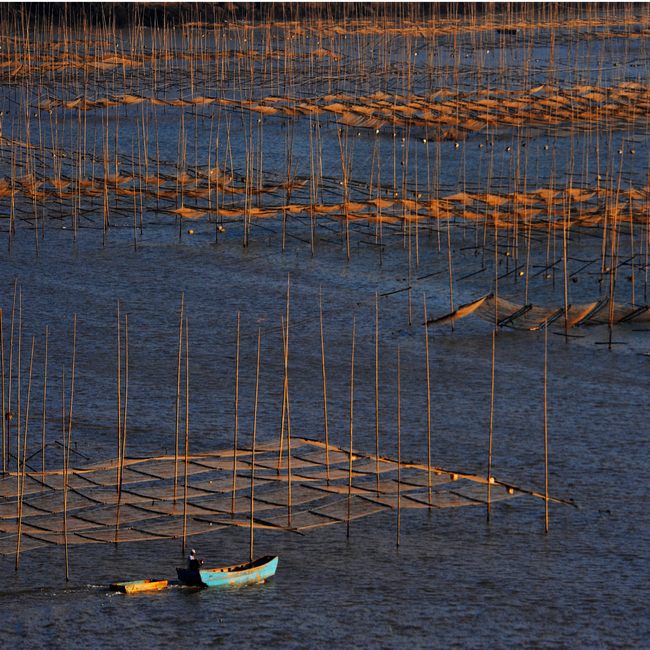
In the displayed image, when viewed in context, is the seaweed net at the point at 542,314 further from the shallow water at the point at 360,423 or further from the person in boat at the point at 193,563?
the person in boat at the point at 193,563

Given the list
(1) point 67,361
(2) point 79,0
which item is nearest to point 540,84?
(2) point 79,0

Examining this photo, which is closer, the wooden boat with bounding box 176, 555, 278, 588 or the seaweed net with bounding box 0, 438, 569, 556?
the wooden boat with bounding box 176, 555, 278, 588

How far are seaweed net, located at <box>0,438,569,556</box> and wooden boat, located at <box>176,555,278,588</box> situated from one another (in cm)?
76

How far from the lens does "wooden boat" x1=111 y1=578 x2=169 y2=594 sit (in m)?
11.2

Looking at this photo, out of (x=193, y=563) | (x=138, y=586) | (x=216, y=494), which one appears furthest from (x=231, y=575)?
(x=216, y=494)

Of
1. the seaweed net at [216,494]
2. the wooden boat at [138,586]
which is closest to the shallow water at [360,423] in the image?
the wooden boat at [138,586]

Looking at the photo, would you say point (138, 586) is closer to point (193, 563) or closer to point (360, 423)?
point (193, 563)

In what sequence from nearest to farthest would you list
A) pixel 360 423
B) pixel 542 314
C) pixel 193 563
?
pixel 193 563, pixel 360 423, pixel 542 314

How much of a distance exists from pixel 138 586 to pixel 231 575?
0.72 metres

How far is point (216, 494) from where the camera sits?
43.0 feet

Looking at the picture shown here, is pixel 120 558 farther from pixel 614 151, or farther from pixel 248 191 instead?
pixel 614 151

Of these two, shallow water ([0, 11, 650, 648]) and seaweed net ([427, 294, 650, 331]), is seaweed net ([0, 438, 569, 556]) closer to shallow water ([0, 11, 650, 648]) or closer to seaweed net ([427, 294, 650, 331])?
shallow water ([0, 11, 650, 648])

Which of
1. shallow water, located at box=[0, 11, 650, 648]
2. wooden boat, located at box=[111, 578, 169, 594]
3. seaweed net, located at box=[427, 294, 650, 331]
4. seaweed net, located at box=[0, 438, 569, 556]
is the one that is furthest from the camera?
seaweed net, located at box=[427, 294, 650, 331]

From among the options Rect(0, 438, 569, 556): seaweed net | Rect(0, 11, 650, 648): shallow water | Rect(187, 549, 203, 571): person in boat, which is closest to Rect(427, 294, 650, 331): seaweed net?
Rect(0, 11, 650, 648): shallow water
